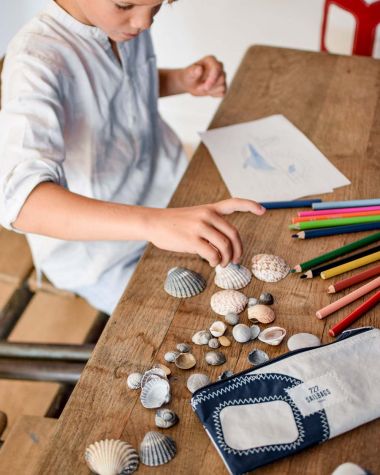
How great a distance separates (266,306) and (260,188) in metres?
0.30

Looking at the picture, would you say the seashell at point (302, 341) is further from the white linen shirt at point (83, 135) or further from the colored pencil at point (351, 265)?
the white linen shirt at point (83, 135)

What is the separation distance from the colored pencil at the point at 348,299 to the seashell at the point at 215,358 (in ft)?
0.49

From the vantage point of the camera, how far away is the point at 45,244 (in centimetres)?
137

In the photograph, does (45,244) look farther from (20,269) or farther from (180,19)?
(180,19)

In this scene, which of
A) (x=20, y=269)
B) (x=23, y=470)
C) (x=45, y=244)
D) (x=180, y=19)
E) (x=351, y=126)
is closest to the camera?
(x=23, y=470)

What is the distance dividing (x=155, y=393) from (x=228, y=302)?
0.57 ft

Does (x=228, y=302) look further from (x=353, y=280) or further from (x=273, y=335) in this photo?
(x=353, y=280)

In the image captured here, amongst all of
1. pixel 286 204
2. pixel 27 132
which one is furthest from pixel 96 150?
pixel 286 204

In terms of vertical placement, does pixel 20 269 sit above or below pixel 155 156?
below

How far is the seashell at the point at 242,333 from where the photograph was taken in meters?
0.84

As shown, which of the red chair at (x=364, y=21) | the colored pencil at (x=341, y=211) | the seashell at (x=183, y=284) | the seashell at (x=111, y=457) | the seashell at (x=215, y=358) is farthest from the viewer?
the red chair at (x=364, y=21)

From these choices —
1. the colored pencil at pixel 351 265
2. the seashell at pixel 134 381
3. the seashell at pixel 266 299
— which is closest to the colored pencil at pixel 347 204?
the colored pencil at pixel 351 265

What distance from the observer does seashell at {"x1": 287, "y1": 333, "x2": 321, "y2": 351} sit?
83 cm

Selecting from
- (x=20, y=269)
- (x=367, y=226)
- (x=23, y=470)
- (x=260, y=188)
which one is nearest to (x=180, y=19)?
(x=20, y=269)
